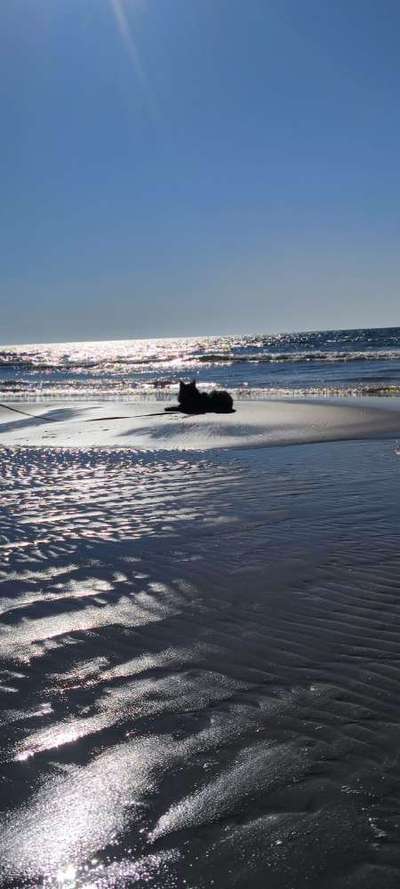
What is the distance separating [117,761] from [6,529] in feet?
17.0

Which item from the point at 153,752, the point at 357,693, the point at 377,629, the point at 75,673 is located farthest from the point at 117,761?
the point at 377,629

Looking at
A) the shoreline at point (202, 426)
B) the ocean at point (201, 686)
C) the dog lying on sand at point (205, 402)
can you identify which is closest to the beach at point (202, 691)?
the ocean at point (201, 686)

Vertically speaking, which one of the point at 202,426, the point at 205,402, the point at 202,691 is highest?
the point at 205,402

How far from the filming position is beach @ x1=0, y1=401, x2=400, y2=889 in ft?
8.72

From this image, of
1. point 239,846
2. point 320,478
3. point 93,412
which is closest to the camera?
point 239,846

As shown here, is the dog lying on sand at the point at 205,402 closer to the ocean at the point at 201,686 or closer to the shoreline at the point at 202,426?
the shoreline at the point at 202,426

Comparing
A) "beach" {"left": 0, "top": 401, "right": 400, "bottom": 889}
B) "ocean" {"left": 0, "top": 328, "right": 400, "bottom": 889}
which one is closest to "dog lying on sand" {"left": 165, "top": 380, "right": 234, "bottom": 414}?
"ocean" {"left": 0, "top": 328, "right": 400, "bottom": 889}

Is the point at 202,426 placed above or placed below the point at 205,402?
below

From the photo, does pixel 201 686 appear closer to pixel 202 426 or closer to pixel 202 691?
pixel 202 691

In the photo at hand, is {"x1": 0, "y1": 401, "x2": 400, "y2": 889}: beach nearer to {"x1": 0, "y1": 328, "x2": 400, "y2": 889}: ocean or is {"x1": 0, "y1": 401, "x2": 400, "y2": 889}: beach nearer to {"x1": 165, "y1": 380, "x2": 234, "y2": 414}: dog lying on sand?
{"x1": 0, "y1": 328, "x2": 400, "y2": 889}: ocean

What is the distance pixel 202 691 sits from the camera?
390 centimetres

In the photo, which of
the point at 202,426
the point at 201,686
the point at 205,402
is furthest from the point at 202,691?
the point at 205,402

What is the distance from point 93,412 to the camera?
78.7 ft

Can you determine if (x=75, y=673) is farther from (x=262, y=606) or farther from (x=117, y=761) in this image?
(x=262, y=606)
